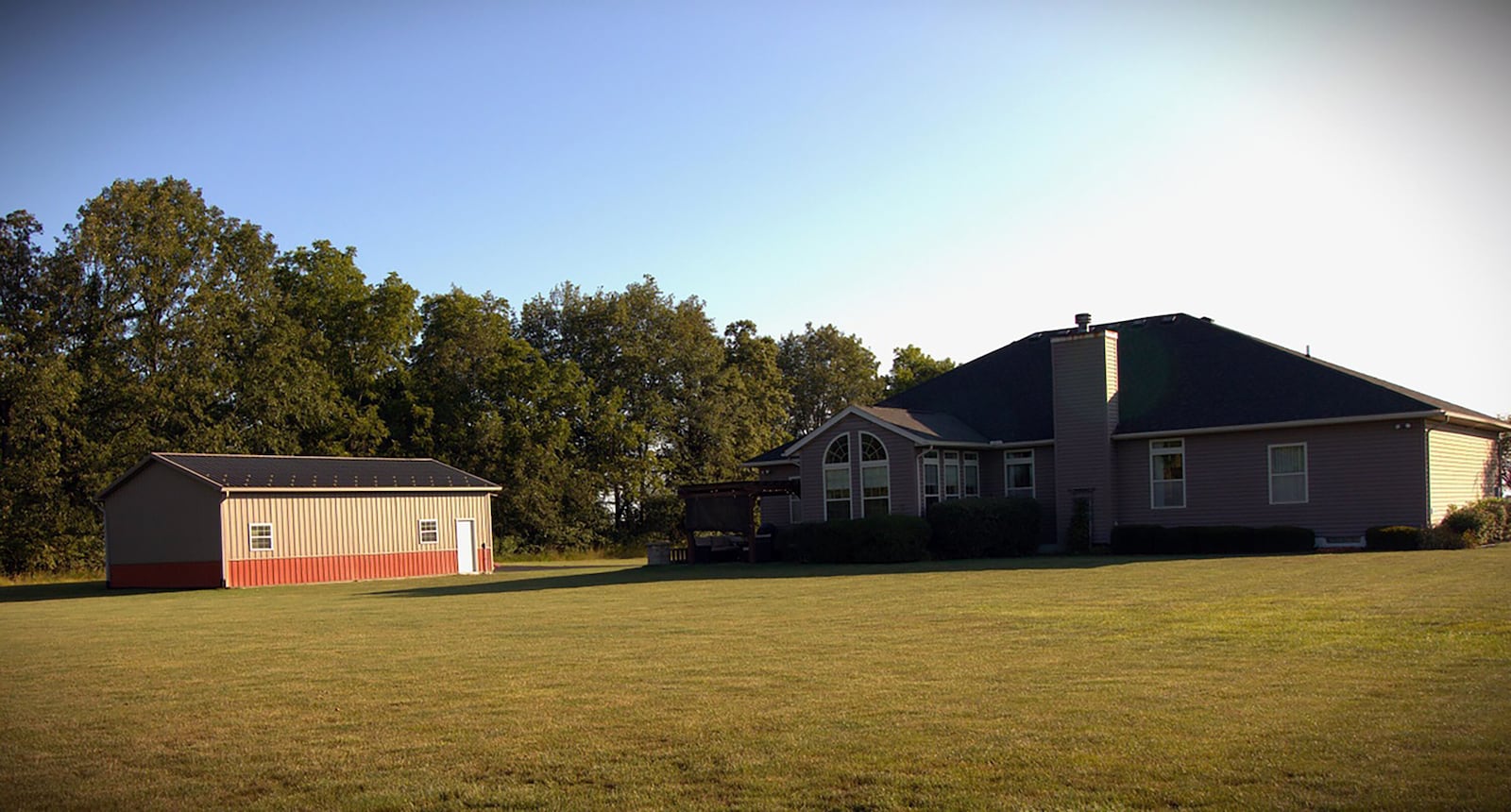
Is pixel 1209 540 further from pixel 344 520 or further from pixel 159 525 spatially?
pixel 159 525

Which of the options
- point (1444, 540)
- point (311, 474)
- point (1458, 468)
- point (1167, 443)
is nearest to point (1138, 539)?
point (1167, 443)

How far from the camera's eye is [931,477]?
34.2 m

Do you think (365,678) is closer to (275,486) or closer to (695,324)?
(275,486)

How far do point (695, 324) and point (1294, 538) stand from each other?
→ 39.3 m

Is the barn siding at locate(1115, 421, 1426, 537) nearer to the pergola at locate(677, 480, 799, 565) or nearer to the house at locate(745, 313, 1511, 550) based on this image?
the house at locate(745, 313, 1511, 550)

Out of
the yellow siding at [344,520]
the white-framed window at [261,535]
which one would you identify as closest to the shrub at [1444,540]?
the yellow siding at [344,520]

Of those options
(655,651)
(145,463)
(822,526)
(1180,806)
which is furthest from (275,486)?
(1180,806)

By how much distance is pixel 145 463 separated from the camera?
120ft

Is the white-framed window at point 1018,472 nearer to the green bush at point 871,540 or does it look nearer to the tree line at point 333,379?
the green bush at point 871,540

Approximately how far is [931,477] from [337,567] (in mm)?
18097

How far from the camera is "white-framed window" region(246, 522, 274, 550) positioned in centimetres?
3519

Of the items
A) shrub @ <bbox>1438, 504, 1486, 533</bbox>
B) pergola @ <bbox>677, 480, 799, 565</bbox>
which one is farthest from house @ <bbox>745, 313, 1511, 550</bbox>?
pergola @ <bbox>677, 480, 799, 565</bbox>

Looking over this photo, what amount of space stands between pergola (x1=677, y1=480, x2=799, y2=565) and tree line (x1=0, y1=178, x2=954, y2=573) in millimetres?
19774

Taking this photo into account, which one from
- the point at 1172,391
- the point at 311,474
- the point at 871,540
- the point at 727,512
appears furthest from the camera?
the point at 311,474
